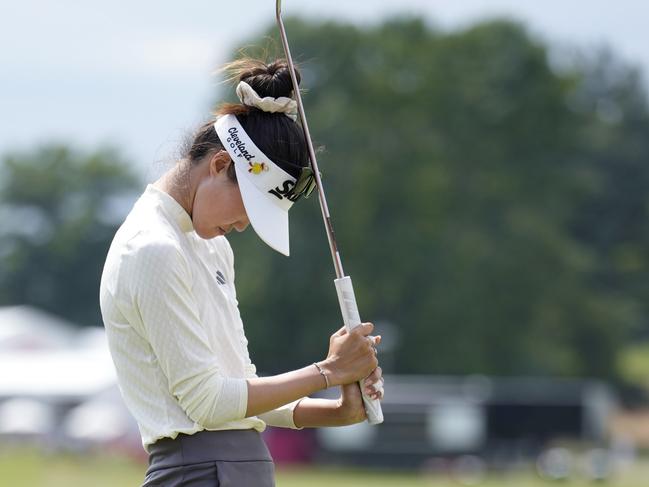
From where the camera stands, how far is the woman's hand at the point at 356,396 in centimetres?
379

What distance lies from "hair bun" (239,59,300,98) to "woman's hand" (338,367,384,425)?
2.63ft

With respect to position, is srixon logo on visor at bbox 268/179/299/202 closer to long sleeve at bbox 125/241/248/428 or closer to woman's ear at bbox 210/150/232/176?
woman's ear at bbox 210/150/232/176

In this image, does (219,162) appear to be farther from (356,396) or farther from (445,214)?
(445,214)

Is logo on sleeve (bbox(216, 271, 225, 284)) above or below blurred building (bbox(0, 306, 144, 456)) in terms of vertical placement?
below

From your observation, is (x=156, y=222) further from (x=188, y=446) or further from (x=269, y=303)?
(x=269, y=303)

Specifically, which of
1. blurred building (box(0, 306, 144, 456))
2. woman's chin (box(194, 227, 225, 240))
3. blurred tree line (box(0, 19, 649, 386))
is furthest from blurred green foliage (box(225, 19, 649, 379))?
woman's chin (box(194, 227, 225, 240))

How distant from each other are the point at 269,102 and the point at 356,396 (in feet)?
2.73

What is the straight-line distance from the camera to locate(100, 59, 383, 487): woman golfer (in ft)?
11.8

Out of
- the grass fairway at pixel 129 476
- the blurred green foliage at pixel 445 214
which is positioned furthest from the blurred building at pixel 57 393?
the blurred green foliage at pixel 445 214

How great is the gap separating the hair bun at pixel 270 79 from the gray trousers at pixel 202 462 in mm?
923

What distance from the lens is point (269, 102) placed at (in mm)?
3795

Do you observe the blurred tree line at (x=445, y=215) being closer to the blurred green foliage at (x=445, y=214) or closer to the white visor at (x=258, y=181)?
the blurred green foliage at (x=445, y=214)

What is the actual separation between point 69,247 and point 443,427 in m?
44.6

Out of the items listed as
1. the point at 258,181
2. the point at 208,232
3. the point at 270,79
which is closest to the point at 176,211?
the point at 208,232
